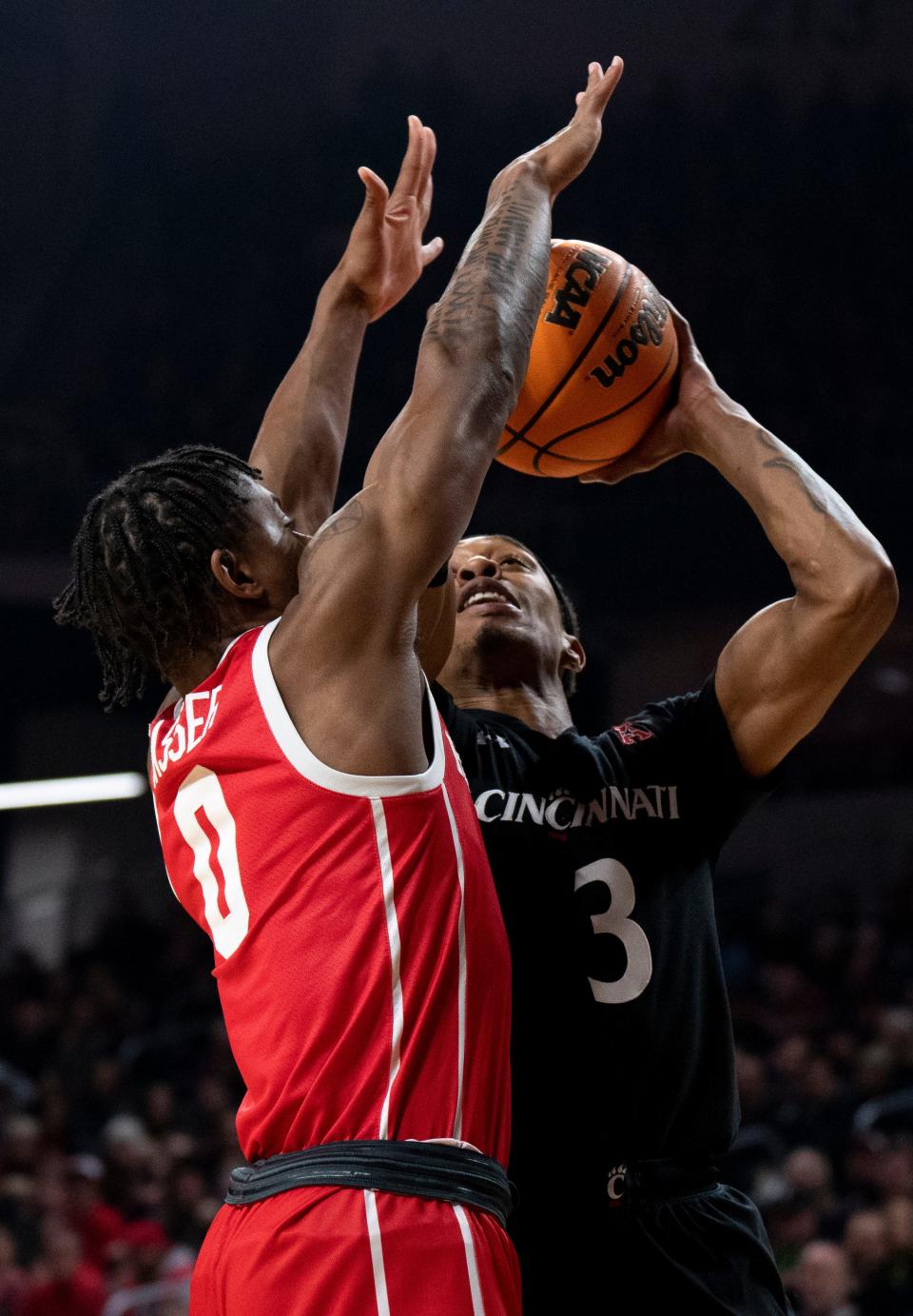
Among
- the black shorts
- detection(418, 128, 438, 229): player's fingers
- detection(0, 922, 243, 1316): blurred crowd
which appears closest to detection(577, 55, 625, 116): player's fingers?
detection(418, 128, 438, 229): player's fingers

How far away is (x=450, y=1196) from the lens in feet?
5.56

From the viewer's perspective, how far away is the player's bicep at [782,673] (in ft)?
7.25

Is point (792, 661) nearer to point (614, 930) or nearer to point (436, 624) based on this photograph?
point (614, 930)

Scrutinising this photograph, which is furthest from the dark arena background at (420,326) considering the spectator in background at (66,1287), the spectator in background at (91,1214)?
the spectator in background at (66,1287)

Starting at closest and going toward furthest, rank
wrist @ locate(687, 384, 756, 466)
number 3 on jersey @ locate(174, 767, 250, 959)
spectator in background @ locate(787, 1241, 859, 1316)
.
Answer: number 3 on jersey @ locate(174, 767, 250, 959), wrist @ locate(687, 384, 756, 466), spectator in background @ locate(787, 1241, 859, 1316)

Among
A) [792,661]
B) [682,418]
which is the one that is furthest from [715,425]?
[792,661]

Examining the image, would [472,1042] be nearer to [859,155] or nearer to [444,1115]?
[444,1115]

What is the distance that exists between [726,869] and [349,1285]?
1076 cm

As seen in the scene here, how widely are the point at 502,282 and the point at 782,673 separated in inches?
30.0

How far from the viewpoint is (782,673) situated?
2248 mm

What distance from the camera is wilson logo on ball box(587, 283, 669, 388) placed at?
8.09 ft

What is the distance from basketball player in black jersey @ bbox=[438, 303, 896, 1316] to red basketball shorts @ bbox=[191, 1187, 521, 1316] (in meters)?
0.41

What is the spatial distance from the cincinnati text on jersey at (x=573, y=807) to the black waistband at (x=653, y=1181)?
1.76ft

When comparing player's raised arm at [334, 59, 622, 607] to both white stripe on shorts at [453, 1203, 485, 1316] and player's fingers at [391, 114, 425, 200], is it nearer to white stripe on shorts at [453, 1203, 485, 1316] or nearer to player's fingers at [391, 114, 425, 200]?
player's fingers at [391, 114, 425, 200]
